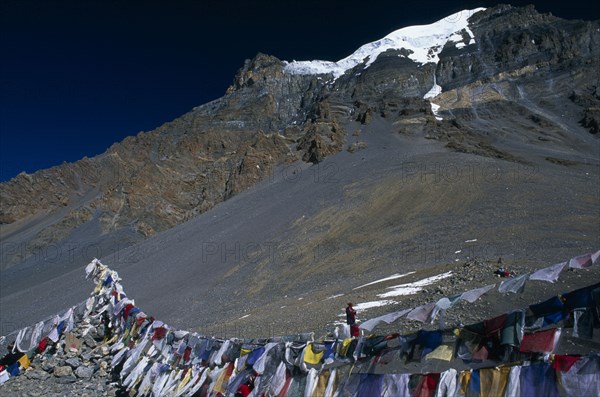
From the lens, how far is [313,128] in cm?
6631

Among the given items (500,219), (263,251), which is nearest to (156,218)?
(263,251)

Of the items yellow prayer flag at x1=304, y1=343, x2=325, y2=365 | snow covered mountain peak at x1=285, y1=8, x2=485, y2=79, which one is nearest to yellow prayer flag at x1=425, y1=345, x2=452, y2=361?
yellow prayer flag at x1=304, y1=343, x2=325, y2=365

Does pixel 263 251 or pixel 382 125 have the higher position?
pixel 382 125

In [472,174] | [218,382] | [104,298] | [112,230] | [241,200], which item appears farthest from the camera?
[112,230]

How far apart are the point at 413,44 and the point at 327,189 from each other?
361 ft

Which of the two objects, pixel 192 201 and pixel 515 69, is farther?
pixel 515 69

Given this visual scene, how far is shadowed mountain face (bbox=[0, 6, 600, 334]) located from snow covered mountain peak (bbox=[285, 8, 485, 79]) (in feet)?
18.4

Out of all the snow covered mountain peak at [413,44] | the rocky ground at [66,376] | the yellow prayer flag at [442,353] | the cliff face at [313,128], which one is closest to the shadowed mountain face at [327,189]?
the cliff face at [313,128]

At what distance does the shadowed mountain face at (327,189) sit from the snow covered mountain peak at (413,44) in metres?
5.61

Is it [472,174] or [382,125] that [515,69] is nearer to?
[382,125]

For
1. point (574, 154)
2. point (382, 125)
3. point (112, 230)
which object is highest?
point (382, 125)

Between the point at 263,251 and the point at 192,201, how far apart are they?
111ft

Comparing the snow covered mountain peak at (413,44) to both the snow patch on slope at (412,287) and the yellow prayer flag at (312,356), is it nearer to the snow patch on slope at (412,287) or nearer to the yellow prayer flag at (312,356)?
the snow patch on slope at (412,287)

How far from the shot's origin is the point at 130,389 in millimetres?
8609
